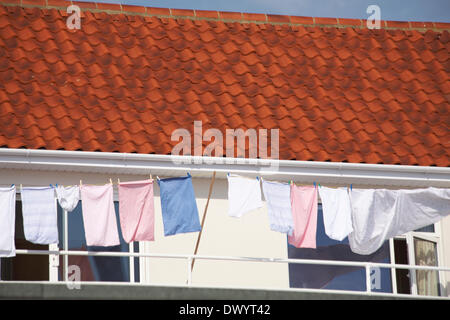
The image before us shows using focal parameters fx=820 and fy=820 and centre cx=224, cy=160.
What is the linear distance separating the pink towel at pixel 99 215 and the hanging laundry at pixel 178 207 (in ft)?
2.66

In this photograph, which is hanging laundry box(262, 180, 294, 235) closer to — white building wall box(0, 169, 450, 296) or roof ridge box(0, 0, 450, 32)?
white building wall box(0, 169, 450, 296)

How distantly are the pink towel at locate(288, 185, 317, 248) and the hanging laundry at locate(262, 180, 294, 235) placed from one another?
155mm

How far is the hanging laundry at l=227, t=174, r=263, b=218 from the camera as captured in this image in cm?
1299

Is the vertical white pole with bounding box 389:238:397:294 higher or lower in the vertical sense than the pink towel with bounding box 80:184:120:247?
lower

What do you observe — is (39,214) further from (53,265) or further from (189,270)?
(189,270)

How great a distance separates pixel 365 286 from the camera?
Answer: 1446 cm

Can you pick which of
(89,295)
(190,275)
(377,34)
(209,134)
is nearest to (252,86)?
(209,134)

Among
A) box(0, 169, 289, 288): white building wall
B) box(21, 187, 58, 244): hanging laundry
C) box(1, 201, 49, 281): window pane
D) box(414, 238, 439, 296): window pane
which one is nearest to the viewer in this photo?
box(21, 187, 58, 244): hanging laundry

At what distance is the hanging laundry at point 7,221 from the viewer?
486 inches

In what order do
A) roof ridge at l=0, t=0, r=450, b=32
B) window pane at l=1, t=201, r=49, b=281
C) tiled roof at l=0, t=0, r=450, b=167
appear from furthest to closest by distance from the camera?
roof ridge at l=0, t=0, r=450, b=32 < tiled roof at l=0, t=0, r=450, b=167 < window pane at l=1, t=201, r=49, b=281

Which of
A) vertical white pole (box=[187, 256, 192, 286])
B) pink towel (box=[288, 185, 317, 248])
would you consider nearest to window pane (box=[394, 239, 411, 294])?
pink towel (box=[288, 185, 317, 248])
